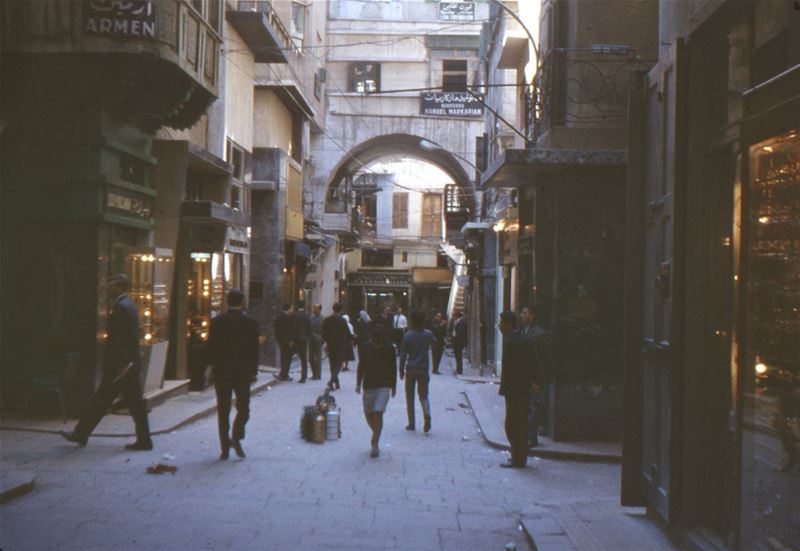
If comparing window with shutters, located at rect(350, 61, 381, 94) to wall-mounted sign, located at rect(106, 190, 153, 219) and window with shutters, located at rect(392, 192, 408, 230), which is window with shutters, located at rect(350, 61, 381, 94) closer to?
window with shutters, located at rect(392, 192, 408, 230)

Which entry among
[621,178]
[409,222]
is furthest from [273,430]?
[409,222]

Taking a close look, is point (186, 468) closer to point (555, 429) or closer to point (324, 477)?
point (324, 477)

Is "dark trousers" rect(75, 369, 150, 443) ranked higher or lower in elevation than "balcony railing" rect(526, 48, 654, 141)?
lower

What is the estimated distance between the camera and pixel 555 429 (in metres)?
13.4

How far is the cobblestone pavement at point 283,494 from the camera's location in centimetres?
727

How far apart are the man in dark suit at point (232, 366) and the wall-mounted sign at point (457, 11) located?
34.6 m

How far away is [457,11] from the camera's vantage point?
4347 centimetres

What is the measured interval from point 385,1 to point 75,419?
34021 mm

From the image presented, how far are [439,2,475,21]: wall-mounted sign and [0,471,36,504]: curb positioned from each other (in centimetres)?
3715

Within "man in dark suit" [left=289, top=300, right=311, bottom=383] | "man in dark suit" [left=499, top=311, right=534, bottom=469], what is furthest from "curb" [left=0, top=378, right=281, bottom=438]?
"man in dark suit" [left=289, top=300, right=311, bottom=383]

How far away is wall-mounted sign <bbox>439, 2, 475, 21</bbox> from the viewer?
43312 mm

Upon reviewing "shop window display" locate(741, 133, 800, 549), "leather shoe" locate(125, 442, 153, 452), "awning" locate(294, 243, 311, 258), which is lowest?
"leather shoe" locate(125, 442, 153, 452)

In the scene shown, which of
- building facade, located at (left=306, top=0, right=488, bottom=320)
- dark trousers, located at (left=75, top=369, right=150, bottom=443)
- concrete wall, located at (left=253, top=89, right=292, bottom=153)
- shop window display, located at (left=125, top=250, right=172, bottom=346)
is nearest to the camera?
dark trousers, located at (left=75, top=369, right=150, bottom=443)

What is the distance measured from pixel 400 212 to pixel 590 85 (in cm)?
5295
